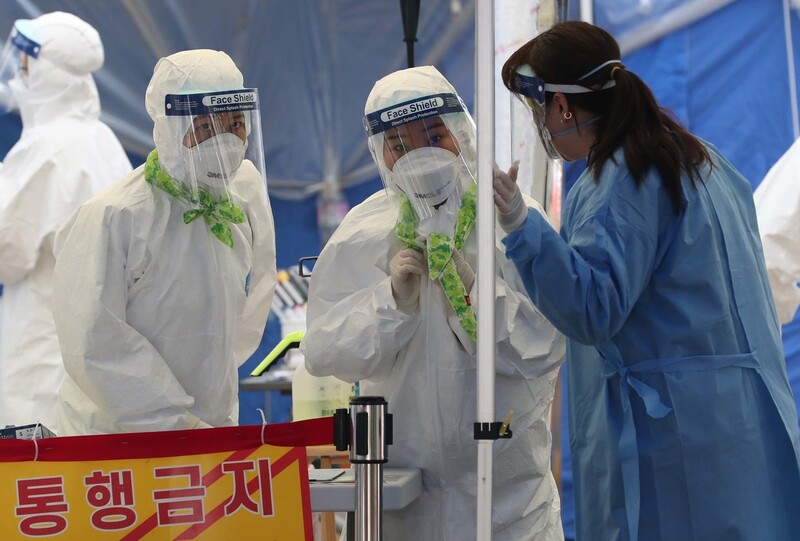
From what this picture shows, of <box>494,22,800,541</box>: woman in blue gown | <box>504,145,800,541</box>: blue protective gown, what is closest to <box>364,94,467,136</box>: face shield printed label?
<box>494,22,800,541</box>: woman in blue gown

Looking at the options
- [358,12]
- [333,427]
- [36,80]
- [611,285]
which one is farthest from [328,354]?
[358,12]

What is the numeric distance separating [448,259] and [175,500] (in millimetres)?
756

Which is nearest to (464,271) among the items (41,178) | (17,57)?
(41,178)

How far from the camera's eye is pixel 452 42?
172 inches

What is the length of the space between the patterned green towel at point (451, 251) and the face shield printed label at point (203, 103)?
47 centimetres

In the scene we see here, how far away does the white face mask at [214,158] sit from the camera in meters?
2.38

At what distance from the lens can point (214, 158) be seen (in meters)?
2.39

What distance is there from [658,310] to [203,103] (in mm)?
1099

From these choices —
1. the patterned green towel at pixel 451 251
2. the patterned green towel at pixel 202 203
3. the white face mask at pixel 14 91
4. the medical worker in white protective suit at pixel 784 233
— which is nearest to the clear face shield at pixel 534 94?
the patterned green towel at pixel 451 251

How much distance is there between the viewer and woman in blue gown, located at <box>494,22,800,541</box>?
1914 millimetres

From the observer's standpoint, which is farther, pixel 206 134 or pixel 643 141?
pixel 206 134

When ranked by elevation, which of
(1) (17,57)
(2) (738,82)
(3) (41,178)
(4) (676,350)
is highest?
(1) (17,57)

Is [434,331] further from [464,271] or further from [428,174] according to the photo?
[428,174]

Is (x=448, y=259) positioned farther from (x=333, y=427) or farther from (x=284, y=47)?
(x=284, y=47)
